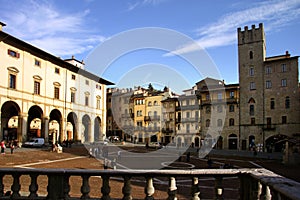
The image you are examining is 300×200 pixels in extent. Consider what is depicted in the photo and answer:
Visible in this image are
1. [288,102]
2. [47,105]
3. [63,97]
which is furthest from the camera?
[288,102]

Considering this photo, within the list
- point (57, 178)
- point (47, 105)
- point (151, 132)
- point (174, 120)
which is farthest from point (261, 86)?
point (57, 178)

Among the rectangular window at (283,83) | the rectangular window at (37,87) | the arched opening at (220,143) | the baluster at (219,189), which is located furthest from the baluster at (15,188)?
the arched opening at (220,143)

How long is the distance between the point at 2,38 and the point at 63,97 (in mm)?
14724

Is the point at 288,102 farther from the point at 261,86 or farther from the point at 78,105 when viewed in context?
the point at 78,105

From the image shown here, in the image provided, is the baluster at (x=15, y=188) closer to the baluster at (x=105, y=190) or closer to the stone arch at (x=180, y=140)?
the baluster at (x=105, y=190)

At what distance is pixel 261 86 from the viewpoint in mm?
53312

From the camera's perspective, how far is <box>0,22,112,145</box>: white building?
3659cm

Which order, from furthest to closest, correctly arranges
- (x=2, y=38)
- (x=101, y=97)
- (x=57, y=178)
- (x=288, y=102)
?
(x=101, y=97) → (x=288, y=102) → (x=2, y=38) → (x=57, y=178)

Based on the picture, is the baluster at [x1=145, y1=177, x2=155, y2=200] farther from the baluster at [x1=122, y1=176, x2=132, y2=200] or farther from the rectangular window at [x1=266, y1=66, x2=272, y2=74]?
the rectangular window at [x1=266, y1=66, x2=272, y2=74]

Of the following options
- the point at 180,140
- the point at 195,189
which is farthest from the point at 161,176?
the point at 180,140

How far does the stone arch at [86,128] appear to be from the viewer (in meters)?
53.7

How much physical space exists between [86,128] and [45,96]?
50.8 ft

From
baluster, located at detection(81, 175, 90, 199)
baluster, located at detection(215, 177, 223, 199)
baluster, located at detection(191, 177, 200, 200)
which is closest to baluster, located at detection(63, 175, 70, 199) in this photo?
baluster, located at detection(81, 175, 90, 199)

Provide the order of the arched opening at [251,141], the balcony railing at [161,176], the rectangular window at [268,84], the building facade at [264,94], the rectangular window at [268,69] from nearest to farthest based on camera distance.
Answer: the balcony railing at [161,176]
the building facade at [264,94]
the rectangular window at [268,84]
the rectangular window at [268,69]
the arched opening at [251,141]
